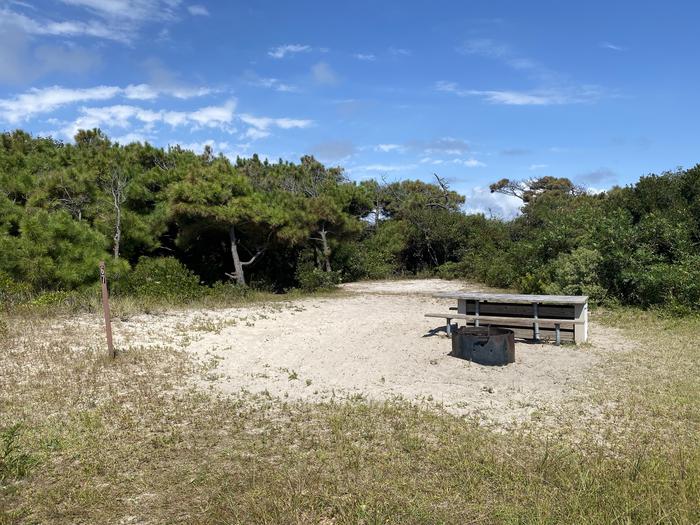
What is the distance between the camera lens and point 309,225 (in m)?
16.5

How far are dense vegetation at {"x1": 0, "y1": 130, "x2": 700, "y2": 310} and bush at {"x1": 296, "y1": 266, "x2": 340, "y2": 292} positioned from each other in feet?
0.14

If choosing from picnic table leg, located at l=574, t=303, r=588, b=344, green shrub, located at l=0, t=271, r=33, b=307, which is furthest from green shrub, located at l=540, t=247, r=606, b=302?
green shrub, located at l=0, t=271, r=33, b=307

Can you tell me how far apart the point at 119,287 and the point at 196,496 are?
32.1 feet

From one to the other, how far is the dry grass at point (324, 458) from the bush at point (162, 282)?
592 cm

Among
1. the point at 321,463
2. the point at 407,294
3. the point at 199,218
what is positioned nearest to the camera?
the point at 321,463

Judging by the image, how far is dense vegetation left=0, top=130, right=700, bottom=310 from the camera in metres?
11.2

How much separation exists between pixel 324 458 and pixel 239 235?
12310mm

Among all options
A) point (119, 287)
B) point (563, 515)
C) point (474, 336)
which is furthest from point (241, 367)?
point (119, 287)

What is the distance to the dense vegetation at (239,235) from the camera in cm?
1125

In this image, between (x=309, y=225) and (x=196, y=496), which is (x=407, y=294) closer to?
(x=309, y=225)

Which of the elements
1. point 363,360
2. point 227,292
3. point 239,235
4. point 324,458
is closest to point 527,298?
point 363,360

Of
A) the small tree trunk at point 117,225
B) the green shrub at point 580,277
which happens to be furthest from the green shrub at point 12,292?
the green shrub at point 580,277

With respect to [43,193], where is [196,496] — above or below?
below

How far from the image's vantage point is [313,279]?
641 inches
